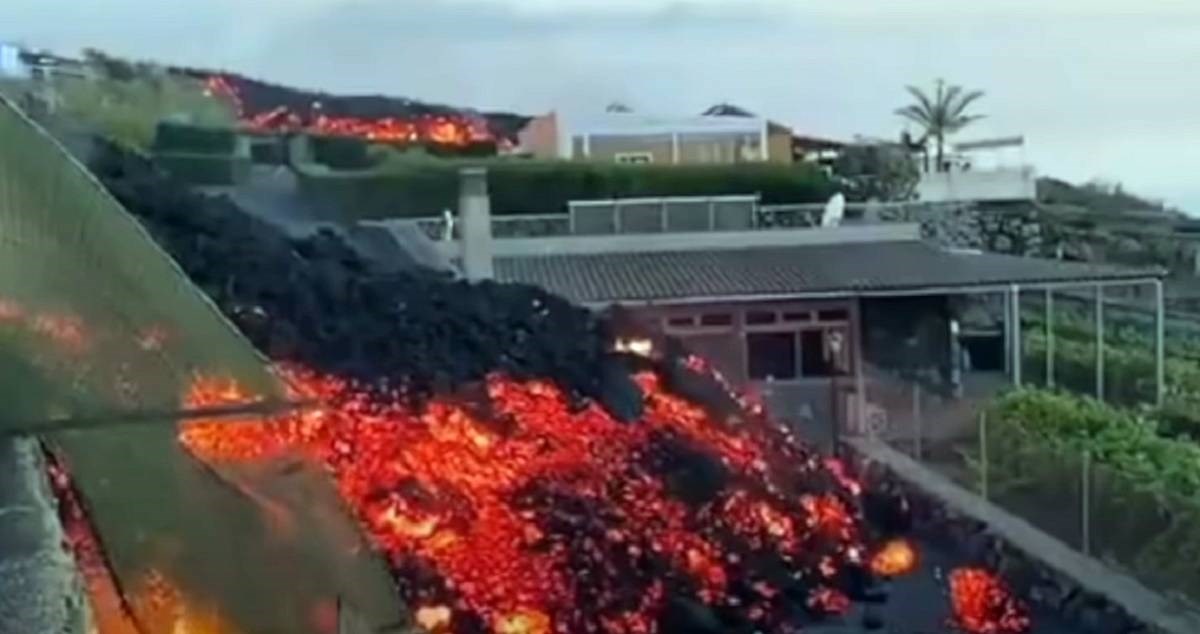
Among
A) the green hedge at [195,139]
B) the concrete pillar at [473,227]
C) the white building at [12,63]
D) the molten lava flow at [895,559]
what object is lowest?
the molten lava flow at [895,559]

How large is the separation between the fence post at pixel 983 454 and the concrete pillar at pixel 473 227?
67.9 inches

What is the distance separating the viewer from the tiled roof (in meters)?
8.02

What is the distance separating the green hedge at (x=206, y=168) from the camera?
4.08 meters

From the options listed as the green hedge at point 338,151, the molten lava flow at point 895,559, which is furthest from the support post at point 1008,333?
the green hedge at point 338,151

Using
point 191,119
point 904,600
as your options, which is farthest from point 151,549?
point 904,600

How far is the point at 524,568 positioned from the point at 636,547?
0.34 meters

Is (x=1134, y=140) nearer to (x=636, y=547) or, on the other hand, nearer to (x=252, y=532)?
A: (x=636, y=547)

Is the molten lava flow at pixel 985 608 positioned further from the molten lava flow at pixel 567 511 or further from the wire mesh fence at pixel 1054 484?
the molten lava flow at pixel 567 511

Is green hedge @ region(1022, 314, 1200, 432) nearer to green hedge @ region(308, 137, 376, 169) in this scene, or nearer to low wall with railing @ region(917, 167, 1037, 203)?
low wall with railing @ region(917, 167, 1037, 203)

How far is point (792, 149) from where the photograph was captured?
11.7 m

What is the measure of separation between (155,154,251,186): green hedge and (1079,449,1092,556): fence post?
2.41 metres

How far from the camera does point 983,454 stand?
20.3 feet

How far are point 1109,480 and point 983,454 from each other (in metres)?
1.07

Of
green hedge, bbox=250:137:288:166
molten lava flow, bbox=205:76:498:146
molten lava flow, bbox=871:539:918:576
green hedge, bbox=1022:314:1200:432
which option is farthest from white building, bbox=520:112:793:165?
green hedge, bbox=250:137:288:166
